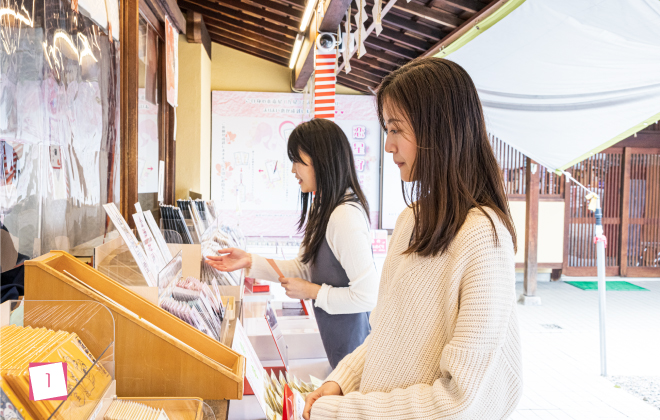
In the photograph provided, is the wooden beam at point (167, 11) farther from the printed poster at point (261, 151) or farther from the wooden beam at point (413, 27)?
the printed poster at point (261, 151)

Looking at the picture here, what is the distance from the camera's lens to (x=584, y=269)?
7.60 metres

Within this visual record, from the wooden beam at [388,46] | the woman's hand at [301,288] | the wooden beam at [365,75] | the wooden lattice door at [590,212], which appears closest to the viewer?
the woman's hand at [301,288]

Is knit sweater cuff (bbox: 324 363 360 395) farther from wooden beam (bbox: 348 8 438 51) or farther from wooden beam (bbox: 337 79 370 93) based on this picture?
wooden beam (bbox: 337 79 370 93)

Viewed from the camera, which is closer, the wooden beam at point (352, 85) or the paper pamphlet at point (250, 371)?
the paper pamphlet at point (250, 371)

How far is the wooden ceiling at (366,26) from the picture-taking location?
3.88 meters

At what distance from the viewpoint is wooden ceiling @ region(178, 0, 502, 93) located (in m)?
3.88

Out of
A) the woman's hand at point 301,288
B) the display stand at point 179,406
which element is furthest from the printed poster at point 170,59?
the display stand at point 179,406

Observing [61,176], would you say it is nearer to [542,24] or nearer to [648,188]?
[542,24]

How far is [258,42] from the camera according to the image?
638 cm

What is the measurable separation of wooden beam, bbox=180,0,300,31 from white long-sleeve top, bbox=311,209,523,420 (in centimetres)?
471

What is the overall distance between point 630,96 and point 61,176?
11.5 ft

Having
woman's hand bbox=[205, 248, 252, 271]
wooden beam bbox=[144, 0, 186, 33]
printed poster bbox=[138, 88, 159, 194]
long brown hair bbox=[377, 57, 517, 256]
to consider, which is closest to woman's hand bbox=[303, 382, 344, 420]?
long brown hair bbox=[377, 57, 517, 256]

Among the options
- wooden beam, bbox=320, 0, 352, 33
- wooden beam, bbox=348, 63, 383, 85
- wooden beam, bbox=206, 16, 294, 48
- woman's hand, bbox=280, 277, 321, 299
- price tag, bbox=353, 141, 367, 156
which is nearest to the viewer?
woman's hand, bbox=280, 277, 321, 299

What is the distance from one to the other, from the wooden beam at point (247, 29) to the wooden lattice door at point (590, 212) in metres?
5.26
